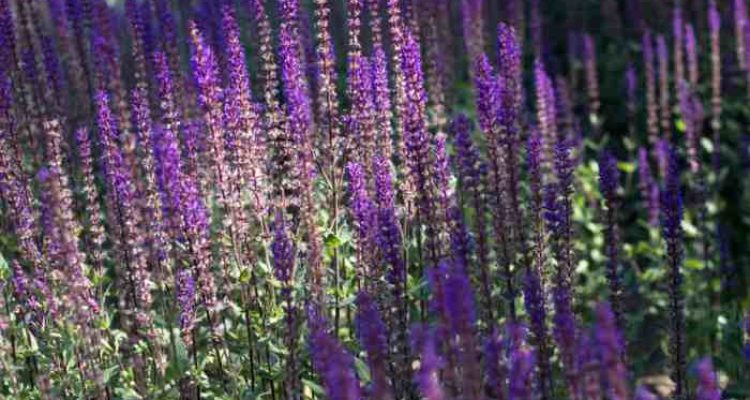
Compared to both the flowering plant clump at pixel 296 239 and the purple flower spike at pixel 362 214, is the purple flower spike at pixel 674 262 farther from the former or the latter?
the purple flower spike at pixel 362 214

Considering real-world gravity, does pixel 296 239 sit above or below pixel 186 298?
above

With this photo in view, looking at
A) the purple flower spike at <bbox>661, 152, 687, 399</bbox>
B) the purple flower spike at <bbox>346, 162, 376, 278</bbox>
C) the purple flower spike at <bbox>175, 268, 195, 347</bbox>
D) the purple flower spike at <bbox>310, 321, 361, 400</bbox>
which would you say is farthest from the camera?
the purple flower spike at <bbox>661, 152, 687, 399</bbox>

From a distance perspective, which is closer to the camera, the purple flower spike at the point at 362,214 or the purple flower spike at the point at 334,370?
the purple flower spike at the point at 334,370

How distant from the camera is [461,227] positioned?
4766mm

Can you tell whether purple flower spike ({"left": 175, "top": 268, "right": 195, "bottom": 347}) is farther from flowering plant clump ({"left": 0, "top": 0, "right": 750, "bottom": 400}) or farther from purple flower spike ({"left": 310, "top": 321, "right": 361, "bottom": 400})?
purple flower spike ({"left": 310, "top": 321, "right": 361, "bottom": 400})

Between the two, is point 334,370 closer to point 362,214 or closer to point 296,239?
point 362,214

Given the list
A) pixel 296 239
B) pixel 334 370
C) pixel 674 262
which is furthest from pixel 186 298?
pixel 674 262

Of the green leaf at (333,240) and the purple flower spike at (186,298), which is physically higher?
the green leaf at (333,240)

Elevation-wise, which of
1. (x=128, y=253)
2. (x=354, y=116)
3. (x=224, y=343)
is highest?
(x=354, y=116)

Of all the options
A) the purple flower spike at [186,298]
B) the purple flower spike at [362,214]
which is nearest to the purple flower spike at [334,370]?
the purple flower spike at [362,214]

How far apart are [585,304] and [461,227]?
13.0ft

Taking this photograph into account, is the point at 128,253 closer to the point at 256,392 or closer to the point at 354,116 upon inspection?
the point at 256,392

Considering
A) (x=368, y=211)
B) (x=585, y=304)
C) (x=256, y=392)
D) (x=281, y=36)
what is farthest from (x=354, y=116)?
(x=585, y=304)

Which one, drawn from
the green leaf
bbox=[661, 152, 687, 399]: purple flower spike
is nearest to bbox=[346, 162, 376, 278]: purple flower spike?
the green leaf
